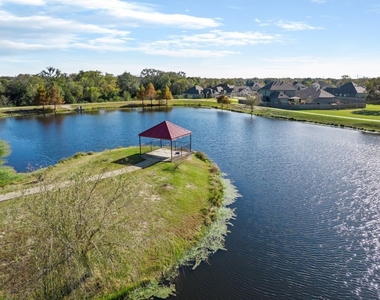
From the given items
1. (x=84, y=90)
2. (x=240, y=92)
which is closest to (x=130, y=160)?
(x=84, y=90)

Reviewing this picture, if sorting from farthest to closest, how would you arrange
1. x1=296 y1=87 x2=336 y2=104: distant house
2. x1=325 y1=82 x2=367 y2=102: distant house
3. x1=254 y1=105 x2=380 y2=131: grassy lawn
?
x1=325 y1=82 x2=367 y2=102: distant house → x1=296 y1=87 x2=336 y2=104: distant house → x1=254 y1=105 x2=380 y2=131: grassy lawn

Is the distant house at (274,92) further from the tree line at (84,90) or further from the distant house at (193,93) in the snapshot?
the distant house at (193,93)

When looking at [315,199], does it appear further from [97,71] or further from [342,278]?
[97,71]

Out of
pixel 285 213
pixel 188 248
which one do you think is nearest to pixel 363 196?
pixel 285 213

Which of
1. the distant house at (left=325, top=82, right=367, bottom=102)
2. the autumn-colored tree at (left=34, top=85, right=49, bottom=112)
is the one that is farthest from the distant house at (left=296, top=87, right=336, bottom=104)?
the autumn-colored tree at (left=34, top=85, right=49, bottom=112)

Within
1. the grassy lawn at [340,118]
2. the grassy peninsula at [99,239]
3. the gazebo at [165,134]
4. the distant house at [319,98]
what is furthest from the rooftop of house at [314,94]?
the grassy peninsula at [99,239]

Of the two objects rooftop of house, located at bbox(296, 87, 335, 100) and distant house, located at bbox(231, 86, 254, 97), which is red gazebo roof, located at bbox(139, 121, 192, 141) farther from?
distant house, located at bbox(231, 86, 254, 97)

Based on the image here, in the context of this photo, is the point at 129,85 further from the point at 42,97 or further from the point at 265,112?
the point at 265,112
